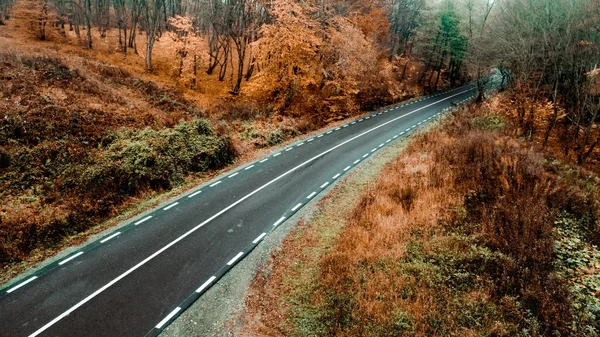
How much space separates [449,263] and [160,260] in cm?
904

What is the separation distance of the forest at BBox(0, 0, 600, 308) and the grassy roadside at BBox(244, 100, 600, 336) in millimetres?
8345

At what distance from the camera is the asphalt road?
795 centimetres

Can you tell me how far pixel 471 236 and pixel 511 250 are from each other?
1143 mm

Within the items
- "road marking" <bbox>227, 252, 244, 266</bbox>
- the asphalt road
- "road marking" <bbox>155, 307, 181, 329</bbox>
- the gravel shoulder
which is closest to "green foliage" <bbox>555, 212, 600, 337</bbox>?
the gravel shoulder

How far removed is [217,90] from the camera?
32031mm

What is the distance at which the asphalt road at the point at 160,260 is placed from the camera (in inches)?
313

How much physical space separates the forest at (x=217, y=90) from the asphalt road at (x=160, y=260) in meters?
1.64

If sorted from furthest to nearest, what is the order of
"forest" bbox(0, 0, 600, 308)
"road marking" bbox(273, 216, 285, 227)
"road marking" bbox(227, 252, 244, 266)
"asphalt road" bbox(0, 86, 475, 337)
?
"forest" bbox(0, 0, 600, 308) < "road marking" bbox(273, 216, 285, 227) < "road marking" bbox(227, 252, 244, 266) < "asphalt road" bbox(0, 86, 475, 337)

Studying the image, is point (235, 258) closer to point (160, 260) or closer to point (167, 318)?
point (160, 260)

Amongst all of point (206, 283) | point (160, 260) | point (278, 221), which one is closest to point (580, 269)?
point (278, 221)

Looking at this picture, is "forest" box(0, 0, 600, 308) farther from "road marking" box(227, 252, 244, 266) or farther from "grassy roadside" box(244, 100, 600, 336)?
"grassy roadside" box(244, 100, 600, 336)

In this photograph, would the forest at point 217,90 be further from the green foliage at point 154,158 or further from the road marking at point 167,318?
the road marking at point 167,318

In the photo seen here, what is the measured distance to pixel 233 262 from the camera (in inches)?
404

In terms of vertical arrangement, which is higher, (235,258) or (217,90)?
(217,90)
